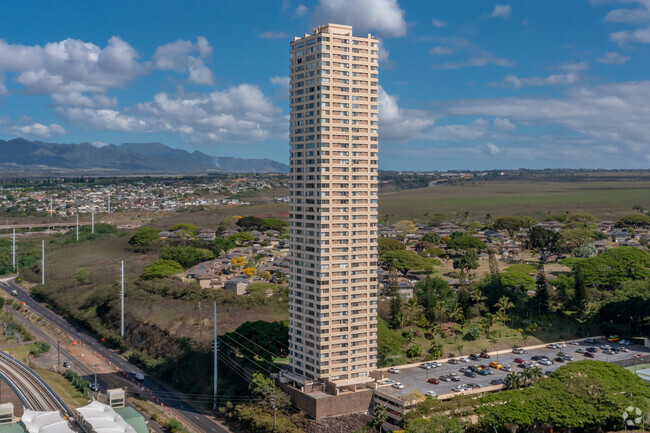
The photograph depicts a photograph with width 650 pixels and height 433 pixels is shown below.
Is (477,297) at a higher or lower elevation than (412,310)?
higher

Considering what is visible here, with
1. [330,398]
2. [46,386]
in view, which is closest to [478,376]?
[330,398]

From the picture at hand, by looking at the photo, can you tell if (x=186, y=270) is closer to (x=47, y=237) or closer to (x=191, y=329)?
(x=191, y=329)

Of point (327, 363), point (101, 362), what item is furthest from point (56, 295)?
point (327, 363)

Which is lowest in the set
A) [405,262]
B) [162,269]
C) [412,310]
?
[412,310]

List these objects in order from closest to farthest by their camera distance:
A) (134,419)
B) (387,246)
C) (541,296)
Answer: (134,419)
(541,296)
(387,246)

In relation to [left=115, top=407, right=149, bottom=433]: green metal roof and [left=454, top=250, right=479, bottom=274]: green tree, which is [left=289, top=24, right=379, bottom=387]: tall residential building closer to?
[left=115, top=407, right=149, bottom=433]: green metal roof

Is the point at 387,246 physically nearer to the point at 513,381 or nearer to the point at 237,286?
the point at 237,286

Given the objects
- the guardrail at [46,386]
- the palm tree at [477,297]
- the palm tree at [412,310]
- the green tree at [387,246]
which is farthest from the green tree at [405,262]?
the guardrail at [46,386]
